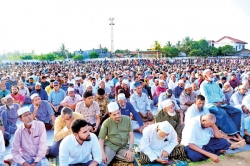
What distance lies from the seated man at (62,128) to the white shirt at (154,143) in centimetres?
121

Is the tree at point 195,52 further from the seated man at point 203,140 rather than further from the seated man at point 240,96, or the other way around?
the seated man at point 203,140

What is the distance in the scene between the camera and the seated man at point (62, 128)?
3.70 metres

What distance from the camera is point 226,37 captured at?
63.3m

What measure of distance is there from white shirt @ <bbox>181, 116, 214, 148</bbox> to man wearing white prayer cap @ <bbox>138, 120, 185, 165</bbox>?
10.6 inches

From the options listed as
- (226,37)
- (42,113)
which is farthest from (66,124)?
(226,37)

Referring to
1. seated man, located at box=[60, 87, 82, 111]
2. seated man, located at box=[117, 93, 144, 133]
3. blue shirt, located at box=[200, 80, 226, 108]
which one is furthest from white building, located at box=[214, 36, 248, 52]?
seated man, located at box=[117, 93, 144, 133]

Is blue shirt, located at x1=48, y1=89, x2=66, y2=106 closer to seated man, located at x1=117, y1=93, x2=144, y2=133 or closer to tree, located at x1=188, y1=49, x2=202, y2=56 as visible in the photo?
seated man, located at x1=117, y1=93, x2=144, y2=133

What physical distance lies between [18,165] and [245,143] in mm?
4059

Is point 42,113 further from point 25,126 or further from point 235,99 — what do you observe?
point 235,99

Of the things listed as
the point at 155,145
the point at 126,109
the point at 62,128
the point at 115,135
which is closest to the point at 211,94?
the point at 126,109

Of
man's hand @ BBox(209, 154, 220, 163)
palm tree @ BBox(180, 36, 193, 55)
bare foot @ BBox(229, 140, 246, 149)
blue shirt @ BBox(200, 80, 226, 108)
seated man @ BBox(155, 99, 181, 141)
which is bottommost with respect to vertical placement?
bare foot @ BBox(229, 140, 246, 149)

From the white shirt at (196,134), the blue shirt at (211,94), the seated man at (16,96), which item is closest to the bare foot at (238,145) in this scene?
the white shirt at (196,134)

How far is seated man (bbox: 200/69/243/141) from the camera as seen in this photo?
486 centimetres

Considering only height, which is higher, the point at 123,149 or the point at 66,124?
the point at 66,124
